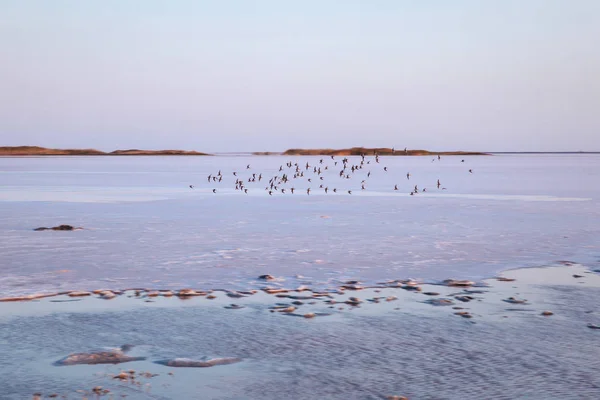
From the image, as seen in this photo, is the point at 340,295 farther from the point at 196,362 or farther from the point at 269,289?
the point at 196,362

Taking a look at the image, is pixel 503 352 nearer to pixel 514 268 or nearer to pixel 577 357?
pixel 577 357

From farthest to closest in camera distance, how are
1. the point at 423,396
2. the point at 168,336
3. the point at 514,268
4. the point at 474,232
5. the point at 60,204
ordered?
the point at 60,204 < the point at 474,232 < the point at 514,268 < the point at 168,336 < the point at 423,396

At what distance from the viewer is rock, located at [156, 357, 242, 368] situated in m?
7.79

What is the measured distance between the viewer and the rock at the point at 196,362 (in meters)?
7.79

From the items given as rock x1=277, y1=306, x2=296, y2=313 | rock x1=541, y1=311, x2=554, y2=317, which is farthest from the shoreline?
rock x1=541, y1=311, x2=554, y2=317

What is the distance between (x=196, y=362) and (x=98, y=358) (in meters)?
1.19

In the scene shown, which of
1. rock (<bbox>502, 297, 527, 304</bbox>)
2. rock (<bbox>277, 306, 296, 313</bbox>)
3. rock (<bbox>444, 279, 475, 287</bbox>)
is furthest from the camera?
rock (<bbox>444, 279, 475, 287</bbox>)

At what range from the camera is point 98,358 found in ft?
26.3

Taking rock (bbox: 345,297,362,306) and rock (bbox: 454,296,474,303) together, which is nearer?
rock (bbox: 345,297,362,306)

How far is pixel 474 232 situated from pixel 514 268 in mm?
6561

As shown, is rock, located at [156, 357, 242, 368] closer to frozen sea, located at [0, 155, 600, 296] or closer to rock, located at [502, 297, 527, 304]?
frozen sea, located at [0, 155, 600, 296]

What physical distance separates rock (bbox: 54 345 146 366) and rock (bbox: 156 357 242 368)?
1.27 ft

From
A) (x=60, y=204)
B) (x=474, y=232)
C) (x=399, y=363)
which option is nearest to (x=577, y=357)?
(x=399, y=363)

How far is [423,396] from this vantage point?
22.3 feet
